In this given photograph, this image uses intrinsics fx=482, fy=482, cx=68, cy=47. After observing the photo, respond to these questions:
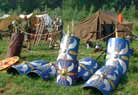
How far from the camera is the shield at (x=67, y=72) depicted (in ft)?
40.8

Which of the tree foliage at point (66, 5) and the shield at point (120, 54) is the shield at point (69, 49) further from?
the tree foliage at point (66, 5)

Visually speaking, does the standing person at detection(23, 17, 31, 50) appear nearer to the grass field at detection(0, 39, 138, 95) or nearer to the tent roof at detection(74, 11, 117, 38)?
the tent roof at detection(74, 11, 117, 38)

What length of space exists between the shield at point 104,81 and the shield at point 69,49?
A: 89cm

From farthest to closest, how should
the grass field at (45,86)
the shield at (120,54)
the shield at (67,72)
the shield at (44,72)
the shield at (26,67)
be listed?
1. the shield at (26,67)
2. the shield at (44,72)
3. the shield at (120,54)
4. the shield at (67,72)
5. the grass field at (45,86)

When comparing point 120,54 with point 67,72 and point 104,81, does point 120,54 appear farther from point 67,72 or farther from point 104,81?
point 67,72

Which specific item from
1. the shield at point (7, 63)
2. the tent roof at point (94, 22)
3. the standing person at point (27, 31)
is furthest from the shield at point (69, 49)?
the tent roof at point (94, 22)

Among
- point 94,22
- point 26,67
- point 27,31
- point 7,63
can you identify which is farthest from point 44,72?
point 94,22

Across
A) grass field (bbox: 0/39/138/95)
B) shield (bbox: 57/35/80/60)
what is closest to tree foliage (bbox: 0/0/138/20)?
grass field (bbox: 0/39/138/95)

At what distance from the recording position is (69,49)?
497 inches

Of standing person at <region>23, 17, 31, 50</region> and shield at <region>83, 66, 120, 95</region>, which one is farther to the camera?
standing person at <region>23, 17, 31, 50</region>

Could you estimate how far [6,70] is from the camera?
1398 centimetres

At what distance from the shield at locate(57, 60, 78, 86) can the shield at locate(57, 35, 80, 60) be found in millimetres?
135

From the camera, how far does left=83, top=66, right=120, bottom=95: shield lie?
37.6 feet

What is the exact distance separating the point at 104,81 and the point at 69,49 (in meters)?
1.55
